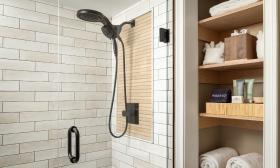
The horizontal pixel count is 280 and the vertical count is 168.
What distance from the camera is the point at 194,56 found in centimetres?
138

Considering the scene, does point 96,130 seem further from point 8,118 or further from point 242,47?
point 242,47

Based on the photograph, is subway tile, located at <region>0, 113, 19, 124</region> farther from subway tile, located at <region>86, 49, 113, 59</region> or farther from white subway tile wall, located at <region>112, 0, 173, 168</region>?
white subway tile wall, located at <region>112, 0, 173, 168</region>

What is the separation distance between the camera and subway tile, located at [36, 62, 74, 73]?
50.1 inches

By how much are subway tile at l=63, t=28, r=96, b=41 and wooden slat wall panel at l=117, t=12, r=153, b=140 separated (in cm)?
19

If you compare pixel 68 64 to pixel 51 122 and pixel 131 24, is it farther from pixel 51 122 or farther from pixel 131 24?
pixel 131 24

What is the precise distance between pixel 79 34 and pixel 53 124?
21.5 inches

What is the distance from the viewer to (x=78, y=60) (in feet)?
4.58

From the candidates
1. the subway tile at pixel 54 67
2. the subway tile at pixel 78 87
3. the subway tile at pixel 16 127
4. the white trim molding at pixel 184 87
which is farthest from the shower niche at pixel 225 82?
the subway tile at pixel 16 127

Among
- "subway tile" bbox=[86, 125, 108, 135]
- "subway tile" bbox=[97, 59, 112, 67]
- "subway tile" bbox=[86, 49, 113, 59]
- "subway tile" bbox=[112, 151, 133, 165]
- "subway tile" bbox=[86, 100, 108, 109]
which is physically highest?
"subway tile" bbox=[86, 49, 113, 59]

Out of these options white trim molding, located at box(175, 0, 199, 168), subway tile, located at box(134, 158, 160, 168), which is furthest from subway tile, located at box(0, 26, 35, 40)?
subway tile, located at box(134, 158, 160, 168)

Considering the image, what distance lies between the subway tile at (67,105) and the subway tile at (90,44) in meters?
0.34

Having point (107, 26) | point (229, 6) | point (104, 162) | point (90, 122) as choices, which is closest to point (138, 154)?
point (104, 162)

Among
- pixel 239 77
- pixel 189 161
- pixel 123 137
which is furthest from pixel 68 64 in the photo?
pixel 239 77

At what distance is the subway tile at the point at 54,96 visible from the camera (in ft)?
4.16
